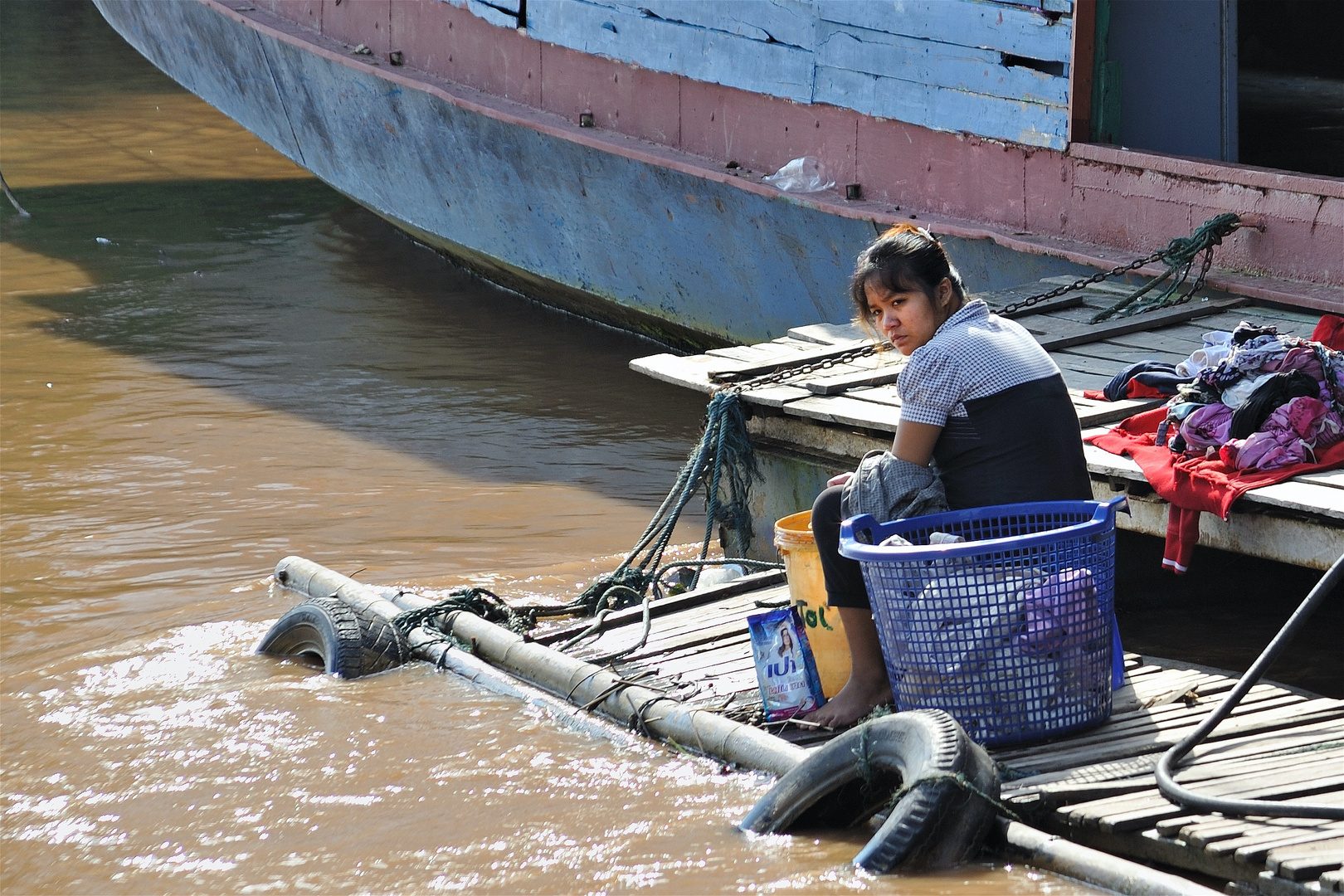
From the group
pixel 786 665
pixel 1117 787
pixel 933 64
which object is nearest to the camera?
pixel 1117 787

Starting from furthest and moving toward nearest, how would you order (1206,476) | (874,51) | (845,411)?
(874,51) → (845,411) → (1206,476)

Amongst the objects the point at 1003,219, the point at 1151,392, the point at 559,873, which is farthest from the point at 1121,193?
the point at 559,873

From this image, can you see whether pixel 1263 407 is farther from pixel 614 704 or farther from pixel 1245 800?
pixel 614 704

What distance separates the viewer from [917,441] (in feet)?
13.1

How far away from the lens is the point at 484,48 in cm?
994

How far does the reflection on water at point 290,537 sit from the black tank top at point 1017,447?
958mm

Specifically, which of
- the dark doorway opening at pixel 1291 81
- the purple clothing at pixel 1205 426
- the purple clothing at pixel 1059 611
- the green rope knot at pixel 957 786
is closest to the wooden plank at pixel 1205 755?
the green rope knot at pixel 957 786

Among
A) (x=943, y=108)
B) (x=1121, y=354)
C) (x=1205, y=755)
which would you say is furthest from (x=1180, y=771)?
(x=943, y=108)

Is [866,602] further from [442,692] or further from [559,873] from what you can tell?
[442,692]

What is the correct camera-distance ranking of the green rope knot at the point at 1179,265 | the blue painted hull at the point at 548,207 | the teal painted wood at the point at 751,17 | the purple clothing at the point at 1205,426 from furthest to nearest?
1. the blue painted hull at the point at 548,207
2. the teal painted wood at the point at 751,17
3. the green rope knot at the point at 1179,265
4. the purple clothing at the point at 1205,426

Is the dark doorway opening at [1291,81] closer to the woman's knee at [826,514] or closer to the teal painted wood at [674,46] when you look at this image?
the teal painted wood at [674,46]

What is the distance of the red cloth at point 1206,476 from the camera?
14.2 ft

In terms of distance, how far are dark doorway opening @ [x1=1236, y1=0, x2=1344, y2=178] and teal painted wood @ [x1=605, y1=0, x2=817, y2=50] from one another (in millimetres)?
3087

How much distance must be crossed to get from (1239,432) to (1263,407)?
0.11m
